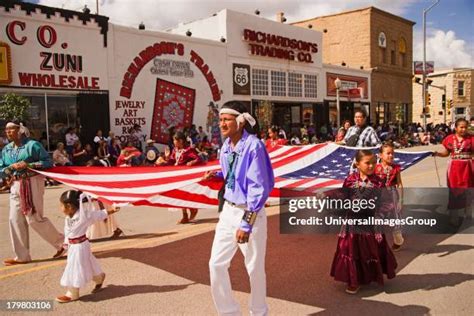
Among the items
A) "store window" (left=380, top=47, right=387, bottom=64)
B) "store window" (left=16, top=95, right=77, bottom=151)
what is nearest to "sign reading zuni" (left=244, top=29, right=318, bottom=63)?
"store window" (left=380, top=47, right=387, bottom=64)

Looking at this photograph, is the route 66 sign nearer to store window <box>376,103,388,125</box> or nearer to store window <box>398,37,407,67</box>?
store window <box>376,103,388,125</box>

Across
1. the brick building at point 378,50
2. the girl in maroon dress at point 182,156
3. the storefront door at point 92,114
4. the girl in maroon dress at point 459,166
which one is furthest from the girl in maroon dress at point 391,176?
the brick building at point 378,50

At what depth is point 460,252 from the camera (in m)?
5.91

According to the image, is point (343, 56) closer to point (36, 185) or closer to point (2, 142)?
point (2, 142)

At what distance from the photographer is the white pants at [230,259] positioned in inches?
138

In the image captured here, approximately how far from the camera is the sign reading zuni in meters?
24.7

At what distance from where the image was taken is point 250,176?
139 inches

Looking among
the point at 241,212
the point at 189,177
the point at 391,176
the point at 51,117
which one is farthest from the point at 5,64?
the point at 241,212

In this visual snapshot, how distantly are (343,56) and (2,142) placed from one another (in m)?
28.3

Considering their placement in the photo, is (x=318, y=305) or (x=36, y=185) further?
(x=36, y=185)

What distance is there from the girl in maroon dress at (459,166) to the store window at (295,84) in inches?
803

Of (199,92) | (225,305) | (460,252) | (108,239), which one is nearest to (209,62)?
(199,92)

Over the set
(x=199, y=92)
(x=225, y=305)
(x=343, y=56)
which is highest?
(x=343, y=56)

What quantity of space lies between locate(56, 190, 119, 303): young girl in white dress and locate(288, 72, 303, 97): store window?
23.4 metres
